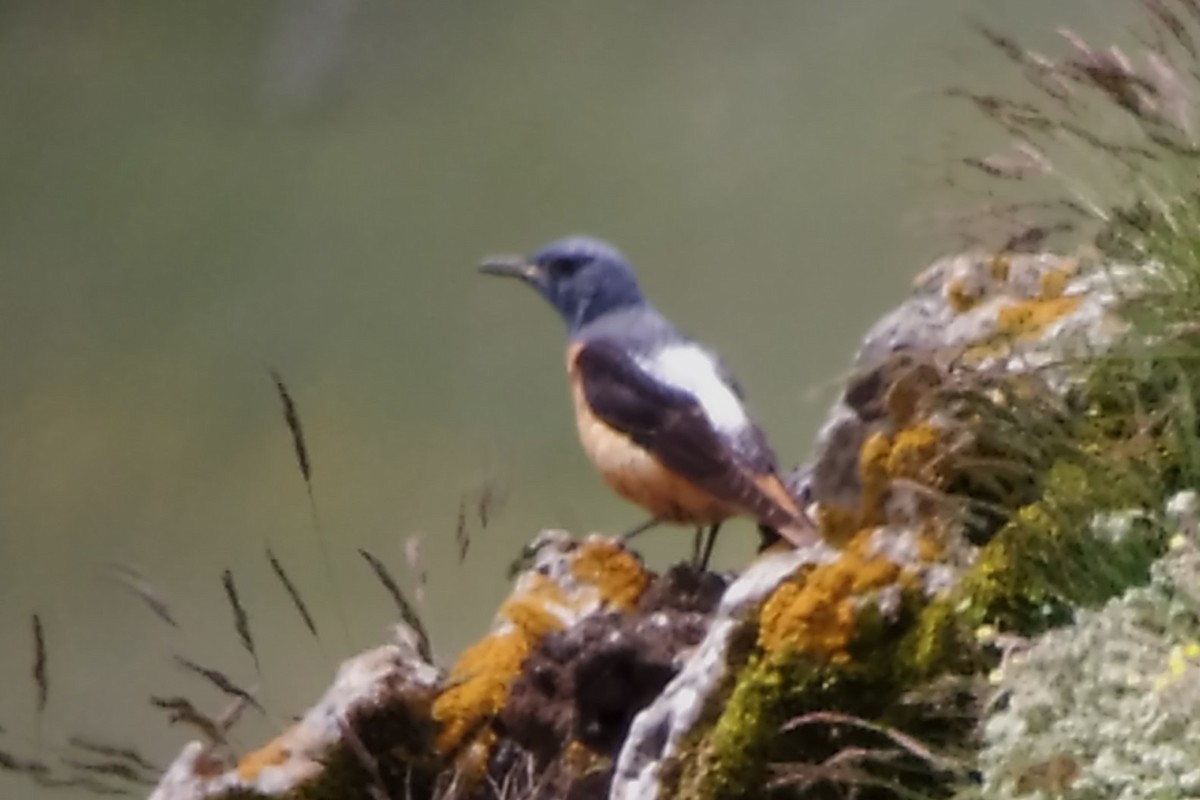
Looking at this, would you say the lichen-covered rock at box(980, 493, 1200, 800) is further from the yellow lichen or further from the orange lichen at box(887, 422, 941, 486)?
the yellow lichen

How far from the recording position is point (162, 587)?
243cm

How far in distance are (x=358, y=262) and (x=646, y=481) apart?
121 cm

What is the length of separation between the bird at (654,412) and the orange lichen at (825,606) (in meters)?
0.14

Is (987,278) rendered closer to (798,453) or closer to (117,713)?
(798,453)

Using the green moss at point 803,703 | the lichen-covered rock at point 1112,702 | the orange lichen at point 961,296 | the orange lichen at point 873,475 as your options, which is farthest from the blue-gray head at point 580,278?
the lichen-covered rock at point 1112,702

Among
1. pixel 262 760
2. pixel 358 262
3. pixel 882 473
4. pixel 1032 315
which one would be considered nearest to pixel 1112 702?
pixel 882 473

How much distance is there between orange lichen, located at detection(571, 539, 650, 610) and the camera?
4.95 ft

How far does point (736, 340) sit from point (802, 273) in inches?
6.8

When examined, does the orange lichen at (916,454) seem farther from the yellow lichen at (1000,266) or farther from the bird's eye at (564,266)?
the bird's eye at (564,266)

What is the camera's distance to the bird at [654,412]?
144cm

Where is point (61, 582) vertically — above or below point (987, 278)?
above

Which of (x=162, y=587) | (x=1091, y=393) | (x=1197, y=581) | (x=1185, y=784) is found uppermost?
(x=162, y=587)

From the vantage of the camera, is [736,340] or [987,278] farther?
[736,340]

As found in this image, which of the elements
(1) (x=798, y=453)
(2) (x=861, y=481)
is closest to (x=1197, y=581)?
(2) (x=861, y=481)
